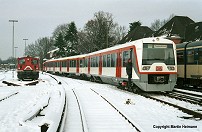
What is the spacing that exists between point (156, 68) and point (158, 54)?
30.1 inches

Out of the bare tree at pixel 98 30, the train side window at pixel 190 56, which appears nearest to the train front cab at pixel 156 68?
the train side window at pixel 190 56

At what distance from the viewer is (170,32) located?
5200 centimetres

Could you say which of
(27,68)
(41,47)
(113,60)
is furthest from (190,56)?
(41,47)

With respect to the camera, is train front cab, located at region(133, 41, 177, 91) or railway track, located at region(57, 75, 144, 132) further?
train front cab, located at region(133, 41, 177, 91)

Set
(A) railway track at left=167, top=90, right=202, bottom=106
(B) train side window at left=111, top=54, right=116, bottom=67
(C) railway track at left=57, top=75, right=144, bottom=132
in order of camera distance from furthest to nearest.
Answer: (B) train side window at left=111, top=54, right=116, bottom=67 < (A) railway track at left=167, top=90, right=202, bottom=106 < (C) railway track at left=57, top=75, right=144, bottom=132

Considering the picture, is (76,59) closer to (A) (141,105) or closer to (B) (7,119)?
(A) (141,105)

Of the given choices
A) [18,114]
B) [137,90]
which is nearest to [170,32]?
[137,90]

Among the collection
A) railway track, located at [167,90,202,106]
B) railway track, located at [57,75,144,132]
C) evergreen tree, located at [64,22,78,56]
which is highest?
evergreen tree, located at [64,22,78,56]

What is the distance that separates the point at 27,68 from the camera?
34188 mm

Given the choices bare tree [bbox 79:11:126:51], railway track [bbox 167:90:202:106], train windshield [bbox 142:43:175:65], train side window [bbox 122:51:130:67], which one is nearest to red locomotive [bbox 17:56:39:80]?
train side window [bbox 122:51:130:67]

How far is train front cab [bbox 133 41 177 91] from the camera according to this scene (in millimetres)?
15883

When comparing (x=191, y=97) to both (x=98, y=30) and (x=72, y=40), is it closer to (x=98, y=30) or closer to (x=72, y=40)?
(x=98, y=30)

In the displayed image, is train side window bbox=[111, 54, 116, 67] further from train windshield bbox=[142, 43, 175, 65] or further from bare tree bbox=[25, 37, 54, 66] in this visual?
bare tree bbox=[25, 37, 54, 66]

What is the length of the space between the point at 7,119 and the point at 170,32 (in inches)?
1802
